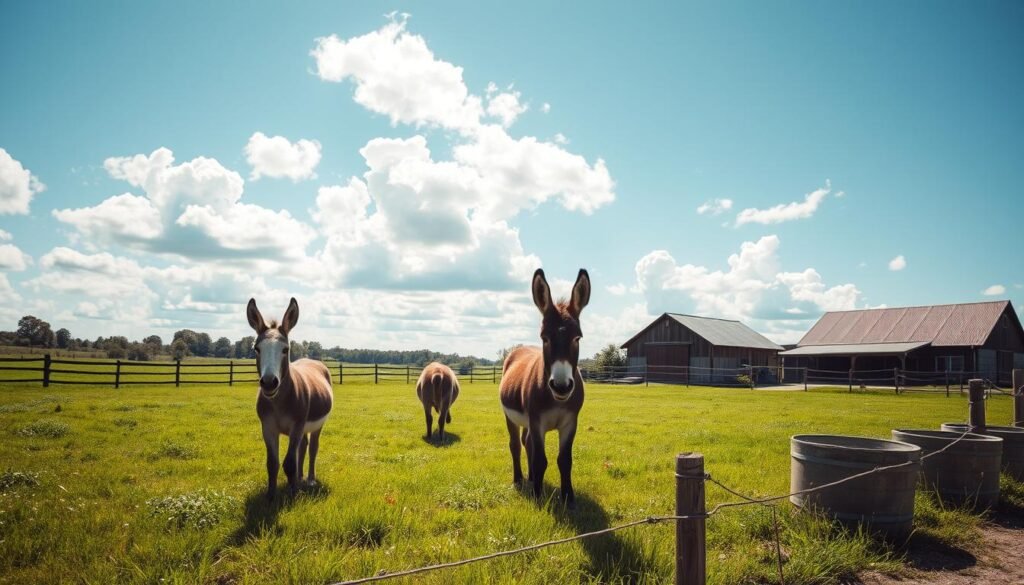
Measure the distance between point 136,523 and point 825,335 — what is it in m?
56.5

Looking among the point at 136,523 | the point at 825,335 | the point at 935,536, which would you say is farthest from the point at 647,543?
the point at 825,335

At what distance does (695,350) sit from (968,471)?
41.0m

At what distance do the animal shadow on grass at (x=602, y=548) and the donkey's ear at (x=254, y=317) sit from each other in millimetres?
4005

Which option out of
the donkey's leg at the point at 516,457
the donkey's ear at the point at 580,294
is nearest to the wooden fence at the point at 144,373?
the donkey's leg at the point at 516,457

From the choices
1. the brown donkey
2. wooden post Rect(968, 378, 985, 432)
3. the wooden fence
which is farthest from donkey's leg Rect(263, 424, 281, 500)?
the wooden fence

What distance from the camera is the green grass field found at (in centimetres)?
401

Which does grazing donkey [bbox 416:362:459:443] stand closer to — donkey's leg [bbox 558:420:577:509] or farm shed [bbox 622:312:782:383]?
donkey's leg [bbox 558:420:577:509]

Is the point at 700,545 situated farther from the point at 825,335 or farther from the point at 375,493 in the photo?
the point at 825,335

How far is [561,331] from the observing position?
16.3 ft

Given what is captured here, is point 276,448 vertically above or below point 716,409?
above

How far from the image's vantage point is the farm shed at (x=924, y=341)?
4056cm

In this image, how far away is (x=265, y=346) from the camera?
5.65m

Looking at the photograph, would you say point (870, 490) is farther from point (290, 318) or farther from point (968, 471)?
point (290, 318)

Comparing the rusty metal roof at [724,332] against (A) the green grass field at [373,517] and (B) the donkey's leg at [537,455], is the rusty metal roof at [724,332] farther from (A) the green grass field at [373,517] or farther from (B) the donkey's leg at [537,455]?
(B) the donkey's leg at [537,455]
